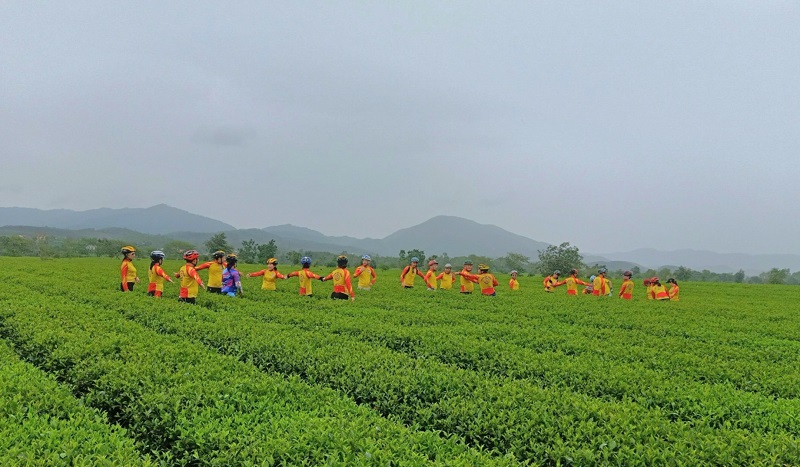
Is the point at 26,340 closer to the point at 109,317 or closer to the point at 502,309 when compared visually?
the point at 109,317

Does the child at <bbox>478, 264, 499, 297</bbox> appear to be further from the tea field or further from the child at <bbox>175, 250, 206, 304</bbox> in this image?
the child at <bbox>175, 250, 206, 304</bbox>

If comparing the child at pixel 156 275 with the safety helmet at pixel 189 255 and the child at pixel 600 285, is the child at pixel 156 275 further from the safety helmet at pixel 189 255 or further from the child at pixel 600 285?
the child at pixel 600 285

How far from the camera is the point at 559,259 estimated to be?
250ft

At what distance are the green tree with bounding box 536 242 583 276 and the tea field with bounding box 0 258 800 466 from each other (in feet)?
216

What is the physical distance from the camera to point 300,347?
8.12 metres

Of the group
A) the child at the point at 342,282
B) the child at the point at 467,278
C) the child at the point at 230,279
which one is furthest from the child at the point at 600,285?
the child at the point at 230,279

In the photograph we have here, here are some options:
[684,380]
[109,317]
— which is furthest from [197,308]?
[684,380]

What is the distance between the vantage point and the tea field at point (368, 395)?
14.5 ft

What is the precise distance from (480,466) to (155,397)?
3876mm

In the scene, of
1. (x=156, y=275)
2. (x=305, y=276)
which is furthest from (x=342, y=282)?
(x=156, y=275)

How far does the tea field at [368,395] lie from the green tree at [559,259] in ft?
216

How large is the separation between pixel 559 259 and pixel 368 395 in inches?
2954

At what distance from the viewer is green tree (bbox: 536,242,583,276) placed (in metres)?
75.1

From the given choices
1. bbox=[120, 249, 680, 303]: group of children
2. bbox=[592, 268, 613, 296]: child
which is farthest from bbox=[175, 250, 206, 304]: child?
bbox=[592, 268, 613, 296]: child
